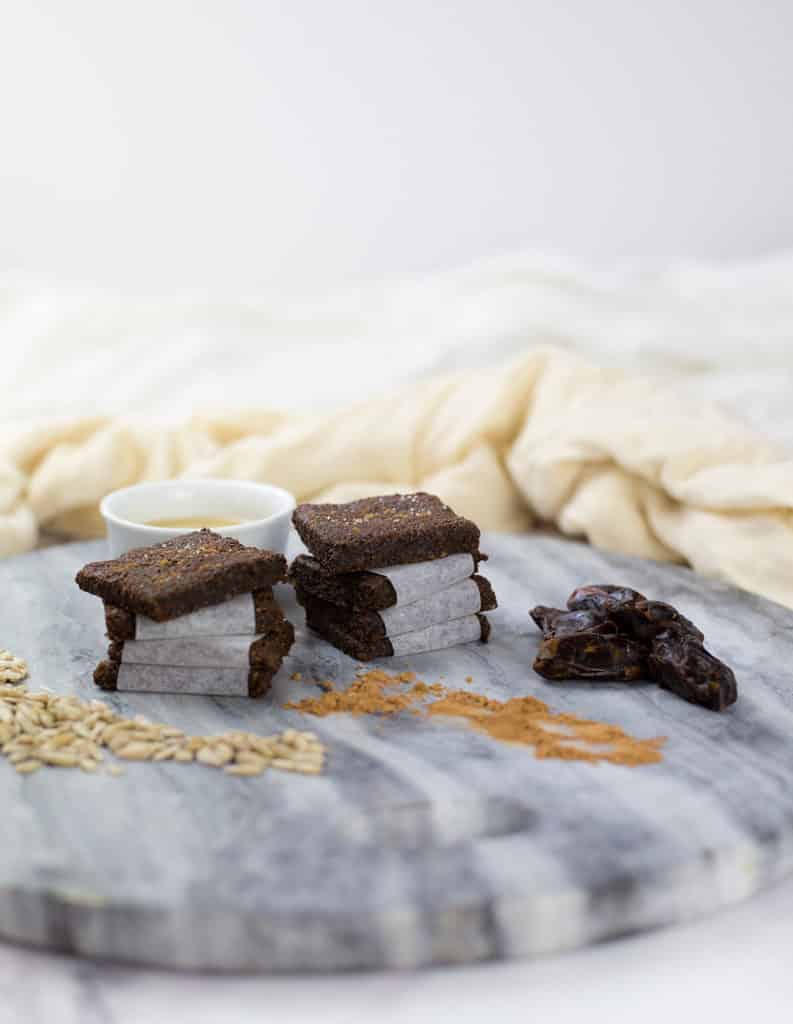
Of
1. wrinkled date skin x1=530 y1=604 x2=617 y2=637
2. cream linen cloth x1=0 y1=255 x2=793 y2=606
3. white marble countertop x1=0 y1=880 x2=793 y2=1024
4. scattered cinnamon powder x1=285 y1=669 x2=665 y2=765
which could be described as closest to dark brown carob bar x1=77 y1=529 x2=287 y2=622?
scattered cinnamon powder x1=285 y1=669 x2=665 y2=765

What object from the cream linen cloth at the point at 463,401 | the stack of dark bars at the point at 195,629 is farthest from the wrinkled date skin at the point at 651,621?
the stack of dark bars at the point at 195,629

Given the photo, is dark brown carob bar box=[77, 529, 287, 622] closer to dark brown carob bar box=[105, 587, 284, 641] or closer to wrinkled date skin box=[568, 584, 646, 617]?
dark brown carob bar box=[105, 587, 284, 641]

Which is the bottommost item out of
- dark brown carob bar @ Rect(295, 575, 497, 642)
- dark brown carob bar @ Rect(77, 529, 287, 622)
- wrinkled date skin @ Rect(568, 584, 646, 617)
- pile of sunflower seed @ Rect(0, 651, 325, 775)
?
pile of sunflower seed @ Rect(0, 651, 325, 775)

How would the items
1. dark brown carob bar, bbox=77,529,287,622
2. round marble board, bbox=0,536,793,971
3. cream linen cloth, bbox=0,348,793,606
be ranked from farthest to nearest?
cream linen cloth, bbox=0,348,793,606
dark brown carob bar, bbox=77,529,287,622
round marble board, bbox=0,536,793,971

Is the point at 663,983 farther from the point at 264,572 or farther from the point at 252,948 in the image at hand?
the point at 264,572

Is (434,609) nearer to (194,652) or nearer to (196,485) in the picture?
(194,652)

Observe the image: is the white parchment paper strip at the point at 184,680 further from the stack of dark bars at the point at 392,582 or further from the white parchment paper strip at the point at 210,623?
the stack of dark bars at the point at 392,582

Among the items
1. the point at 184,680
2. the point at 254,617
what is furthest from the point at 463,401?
Answer: the point at 184,680
